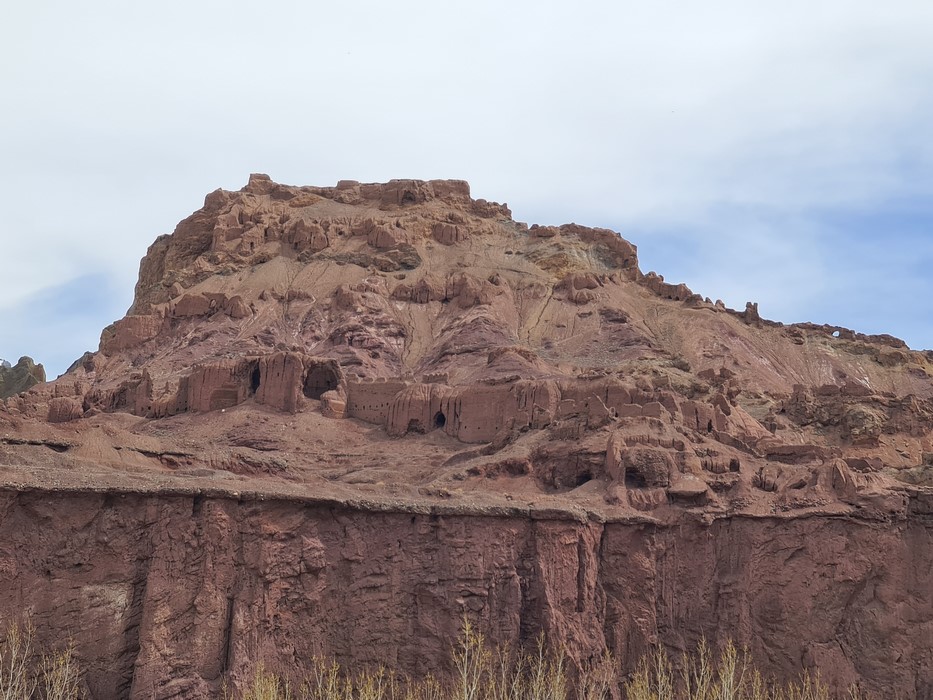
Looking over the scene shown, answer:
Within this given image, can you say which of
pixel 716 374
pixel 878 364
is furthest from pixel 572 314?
pixel 878 364

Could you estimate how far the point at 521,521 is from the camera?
120 ft

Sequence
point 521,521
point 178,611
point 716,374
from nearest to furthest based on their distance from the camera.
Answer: point 178,611
point 521,521
point 716,374

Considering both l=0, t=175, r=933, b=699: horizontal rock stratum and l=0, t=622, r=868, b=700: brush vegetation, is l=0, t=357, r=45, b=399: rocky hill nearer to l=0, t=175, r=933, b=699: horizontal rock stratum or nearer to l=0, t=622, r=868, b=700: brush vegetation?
l=0, t=175, r=933, b=699: horizontal rock stratum

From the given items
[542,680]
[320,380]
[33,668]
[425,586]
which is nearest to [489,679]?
[542,680]

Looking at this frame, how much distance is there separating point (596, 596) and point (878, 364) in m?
51.8

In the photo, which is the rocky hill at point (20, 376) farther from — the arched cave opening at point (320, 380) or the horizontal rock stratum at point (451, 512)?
Answer: the arched cave opening at point (320, 380)

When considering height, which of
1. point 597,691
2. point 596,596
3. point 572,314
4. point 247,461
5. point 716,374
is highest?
point 572,314

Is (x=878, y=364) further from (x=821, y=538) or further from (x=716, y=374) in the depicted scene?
(x=821, y=538)

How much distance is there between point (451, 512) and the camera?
117 ft

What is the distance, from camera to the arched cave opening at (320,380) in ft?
207

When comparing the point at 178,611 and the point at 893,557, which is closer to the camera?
the point at 178,611

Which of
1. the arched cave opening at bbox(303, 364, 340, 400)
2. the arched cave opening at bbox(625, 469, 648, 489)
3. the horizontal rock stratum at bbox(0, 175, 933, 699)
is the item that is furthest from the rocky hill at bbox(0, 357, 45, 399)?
the arched cave opening at bbox(625, 469, 648, 489)

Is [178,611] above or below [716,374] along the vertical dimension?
below

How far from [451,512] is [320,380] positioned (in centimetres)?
2891
